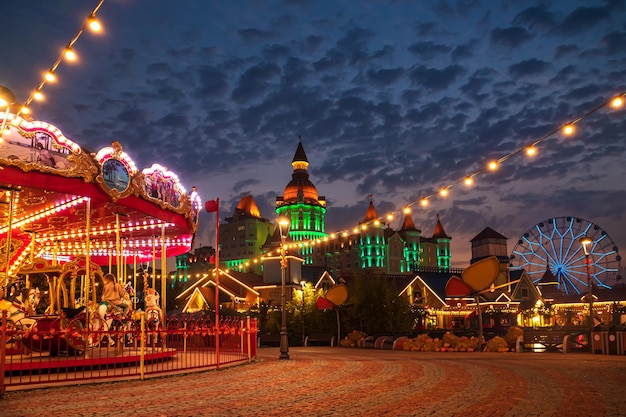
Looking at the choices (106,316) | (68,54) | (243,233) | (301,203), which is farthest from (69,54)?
(243,233)

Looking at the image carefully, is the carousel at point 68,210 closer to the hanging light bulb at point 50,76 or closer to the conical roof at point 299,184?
the hanging light bulb at point 50,76

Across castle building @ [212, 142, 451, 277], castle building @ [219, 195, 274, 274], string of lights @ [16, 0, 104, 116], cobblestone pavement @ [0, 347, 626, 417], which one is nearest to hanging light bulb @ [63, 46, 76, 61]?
string of lights @ [16, 0, 104, 116]

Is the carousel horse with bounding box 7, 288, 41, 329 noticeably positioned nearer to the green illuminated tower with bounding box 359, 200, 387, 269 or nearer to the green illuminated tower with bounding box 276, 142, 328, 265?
the green illuminated tower with bounding box 359, 200, 387, 269

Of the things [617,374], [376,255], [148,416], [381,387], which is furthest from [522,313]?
[376,255]

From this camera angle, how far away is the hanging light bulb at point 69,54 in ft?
34.1

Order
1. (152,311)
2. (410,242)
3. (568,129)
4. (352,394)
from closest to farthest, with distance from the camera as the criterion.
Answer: (352,394) < (568,129) < (152,311) < (410,242)

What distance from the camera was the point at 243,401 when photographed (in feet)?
34.9

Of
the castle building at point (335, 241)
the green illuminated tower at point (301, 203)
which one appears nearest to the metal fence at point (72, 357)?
the castle building at point (335, 241)

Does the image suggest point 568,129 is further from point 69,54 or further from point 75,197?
point 75,197

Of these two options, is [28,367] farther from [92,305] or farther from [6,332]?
[92,305]

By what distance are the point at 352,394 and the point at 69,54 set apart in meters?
→ 7.90

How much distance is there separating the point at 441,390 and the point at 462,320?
57.4m

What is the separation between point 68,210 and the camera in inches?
759

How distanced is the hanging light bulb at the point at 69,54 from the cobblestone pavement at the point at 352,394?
232 inches
